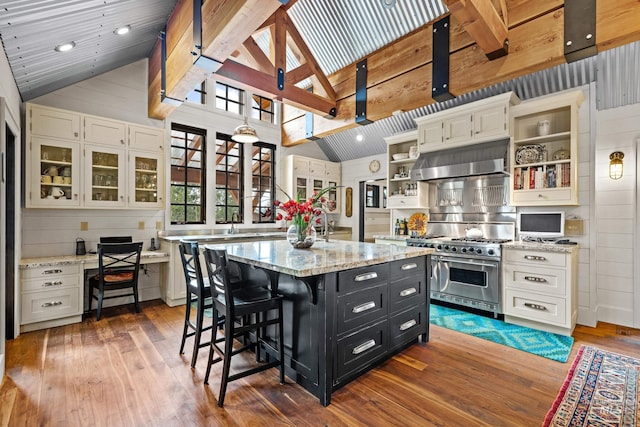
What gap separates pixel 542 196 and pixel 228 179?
4611mm

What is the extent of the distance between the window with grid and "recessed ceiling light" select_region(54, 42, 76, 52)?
3102mm

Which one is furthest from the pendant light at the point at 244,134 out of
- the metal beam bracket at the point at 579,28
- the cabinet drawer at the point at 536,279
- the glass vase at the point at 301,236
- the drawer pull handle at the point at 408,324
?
the cabinet drawer at the point at 536,279

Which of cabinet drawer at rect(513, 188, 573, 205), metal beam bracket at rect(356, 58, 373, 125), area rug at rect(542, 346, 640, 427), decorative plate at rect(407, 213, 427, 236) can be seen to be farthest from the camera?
decorative plate at rect(407, 213, 427, 236)

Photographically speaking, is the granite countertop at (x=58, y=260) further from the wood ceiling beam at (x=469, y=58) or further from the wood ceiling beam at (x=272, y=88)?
the wood ceiling beam at (x=469, y=58)

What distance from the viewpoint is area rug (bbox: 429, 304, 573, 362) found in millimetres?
2820

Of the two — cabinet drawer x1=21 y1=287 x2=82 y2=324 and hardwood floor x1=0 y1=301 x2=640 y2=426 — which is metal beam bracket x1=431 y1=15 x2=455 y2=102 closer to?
hardwood floor x1=0 y1=301 x2=640 y2=426

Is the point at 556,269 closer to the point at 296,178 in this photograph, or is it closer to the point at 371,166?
the point at 371,166

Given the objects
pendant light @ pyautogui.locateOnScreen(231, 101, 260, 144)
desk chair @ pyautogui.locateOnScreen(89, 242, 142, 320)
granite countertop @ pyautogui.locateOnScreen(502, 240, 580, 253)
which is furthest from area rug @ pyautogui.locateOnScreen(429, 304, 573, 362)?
desk chair @ pyautogui.locateOnScreen(89, 242, 142, 320)

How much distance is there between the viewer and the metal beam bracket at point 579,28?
7.51 feet

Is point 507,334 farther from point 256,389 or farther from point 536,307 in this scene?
point 256,389

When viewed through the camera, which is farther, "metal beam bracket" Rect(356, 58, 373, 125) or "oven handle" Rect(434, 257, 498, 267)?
"metal beam bracket" Rect(356, 58, 373, 125)

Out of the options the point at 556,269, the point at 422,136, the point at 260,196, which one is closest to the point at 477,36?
the point at 422,136

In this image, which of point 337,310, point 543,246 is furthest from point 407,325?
point 543,246

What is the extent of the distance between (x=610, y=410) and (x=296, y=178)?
505 cm
